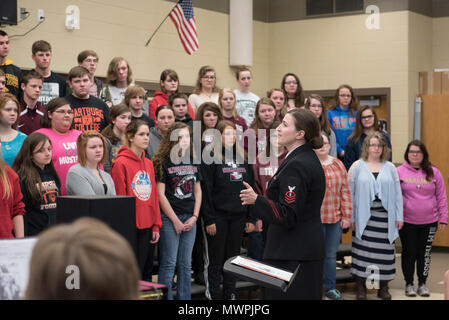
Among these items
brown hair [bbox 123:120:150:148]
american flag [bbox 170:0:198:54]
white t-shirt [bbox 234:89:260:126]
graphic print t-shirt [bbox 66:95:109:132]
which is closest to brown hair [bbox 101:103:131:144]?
graphic print t-shirt [bbox 66:95:109:132]

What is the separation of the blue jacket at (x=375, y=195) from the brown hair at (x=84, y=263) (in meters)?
5.13

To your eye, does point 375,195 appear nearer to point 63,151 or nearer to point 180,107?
point 180,107

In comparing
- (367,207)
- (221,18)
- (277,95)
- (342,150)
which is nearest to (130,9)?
(221,18)

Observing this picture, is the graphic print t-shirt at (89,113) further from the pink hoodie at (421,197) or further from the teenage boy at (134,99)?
the pink hoodie at (421,197)

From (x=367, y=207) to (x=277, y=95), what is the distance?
1.52 meters

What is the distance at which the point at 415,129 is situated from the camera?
9.41m

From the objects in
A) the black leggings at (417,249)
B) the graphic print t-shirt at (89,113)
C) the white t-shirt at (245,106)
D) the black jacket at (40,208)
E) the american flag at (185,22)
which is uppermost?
the american flag at (185,22)

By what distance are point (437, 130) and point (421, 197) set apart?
311cm

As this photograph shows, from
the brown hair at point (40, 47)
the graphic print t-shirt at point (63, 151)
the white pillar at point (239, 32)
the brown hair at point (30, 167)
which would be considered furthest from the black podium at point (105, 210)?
the white pillar at point (239, 32)

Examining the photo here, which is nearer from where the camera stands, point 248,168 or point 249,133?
point 248,168

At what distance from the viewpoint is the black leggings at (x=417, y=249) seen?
20.7 feet

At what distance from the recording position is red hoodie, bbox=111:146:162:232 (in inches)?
179

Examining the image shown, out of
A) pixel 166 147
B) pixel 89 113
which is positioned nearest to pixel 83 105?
pixel 89 113
